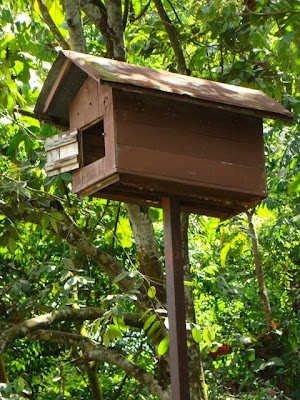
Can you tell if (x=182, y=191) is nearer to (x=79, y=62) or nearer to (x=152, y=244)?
(x=79, y=62)

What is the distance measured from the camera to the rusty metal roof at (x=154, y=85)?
9.93 feet

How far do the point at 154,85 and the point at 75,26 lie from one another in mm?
2208

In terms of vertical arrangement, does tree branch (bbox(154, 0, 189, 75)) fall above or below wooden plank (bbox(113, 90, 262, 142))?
above

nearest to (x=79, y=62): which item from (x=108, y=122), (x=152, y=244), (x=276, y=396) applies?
(x=108, y=122)

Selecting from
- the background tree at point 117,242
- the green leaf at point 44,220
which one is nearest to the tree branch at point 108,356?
the background tree at point 117,242

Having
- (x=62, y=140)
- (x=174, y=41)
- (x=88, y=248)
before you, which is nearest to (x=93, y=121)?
(x=62, y=140)

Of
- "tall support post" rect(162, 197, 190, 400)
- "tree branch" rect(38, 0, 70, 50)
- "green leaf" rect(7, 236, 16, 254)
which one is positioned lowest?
"tall support post" rect(162, 197, 190, 400)

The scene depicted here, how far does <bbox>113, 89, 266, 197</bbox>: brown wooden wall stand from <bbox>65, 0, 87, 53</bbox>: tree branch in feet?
6.40

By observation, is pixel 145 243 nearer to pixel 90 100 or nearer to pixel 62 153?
pixel 62 153

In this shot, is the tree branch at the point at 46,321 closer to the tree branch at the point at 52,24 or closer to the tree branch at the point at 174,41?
the tree branch at the point at 174,41

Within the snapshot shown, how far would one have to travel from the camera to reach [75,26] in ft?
16.6

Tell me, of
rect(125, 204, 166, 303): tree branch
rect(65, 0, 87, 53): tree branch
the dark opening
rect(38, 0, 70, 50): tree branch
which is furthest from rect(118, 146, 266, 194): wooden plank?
rect(38, 0, 70, 50): tree branch

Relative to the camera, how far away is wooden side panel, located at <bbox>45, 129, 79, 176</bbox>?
11.2 feet

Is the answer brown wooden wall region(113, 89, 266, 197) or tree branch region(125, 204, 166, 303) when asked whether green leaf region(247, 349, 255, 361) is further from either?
brown wooden wall region(113, 89, 266, 197)
